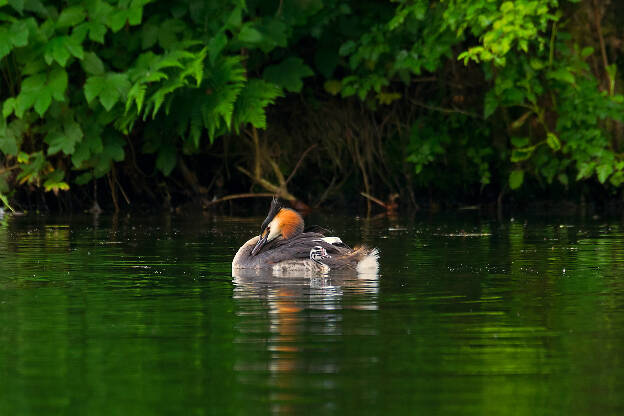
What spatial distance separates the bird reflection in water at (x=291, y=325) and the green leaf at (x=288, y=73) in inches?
275

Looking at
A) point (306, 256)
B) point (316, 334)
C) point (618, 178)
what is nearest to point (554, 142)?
point (618, 178)

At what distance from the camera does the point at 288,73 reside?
1698 centimetres

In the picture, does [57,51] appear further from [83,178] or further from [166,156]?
[166,156]

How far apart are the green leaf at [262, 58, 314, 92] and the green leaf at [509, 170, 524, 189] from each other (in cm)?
291

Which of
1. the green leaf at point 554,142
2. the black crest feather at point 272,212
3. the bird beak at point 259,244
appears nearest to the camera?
the bird beak at point 259,244

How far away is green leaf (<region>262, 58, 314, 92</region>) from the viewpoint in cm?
1683

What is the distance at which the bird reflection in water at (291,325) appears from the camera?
5715 millimetres

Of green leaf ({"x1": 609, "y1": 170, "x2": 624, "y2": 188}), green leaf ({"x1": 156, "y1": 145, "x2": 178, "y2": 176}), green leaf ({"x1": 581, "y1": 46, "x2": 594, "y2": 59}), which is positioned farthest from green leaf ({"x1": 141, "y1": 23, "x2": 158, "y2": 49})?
green leaf ({"x1": 609, "y1": 170, "x2": 624, "y2": 188})

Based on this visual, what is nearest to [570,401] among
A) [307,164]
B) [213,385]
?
[213,385]

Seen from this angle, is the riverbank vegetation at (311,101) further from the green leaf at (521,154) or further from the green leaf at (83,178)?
the green leaf at (83,178)

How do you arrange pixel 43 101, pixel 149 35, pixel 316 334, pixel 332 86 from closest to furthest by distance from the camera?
pixel 316 334 < pixel 43 101 < pixel 149 35 < pixel 332 86

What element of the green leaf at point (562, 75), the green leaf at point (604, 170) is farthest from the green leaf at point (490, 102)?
the green leaf at point (604, 170)

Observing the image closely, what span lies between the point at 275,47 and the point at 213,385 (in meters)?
12.2

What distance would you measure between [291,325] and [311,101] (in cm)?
1159
